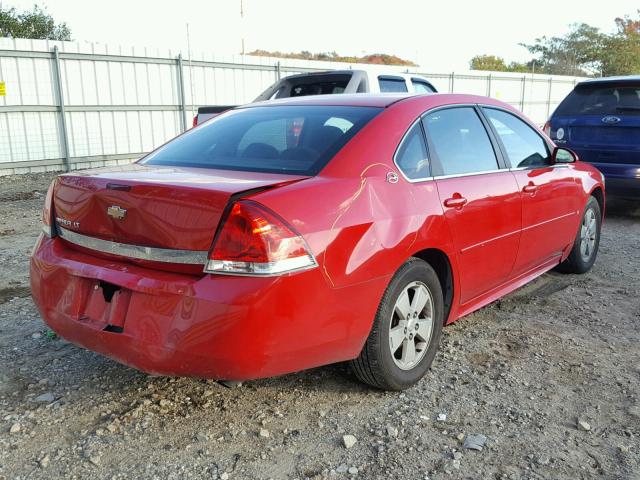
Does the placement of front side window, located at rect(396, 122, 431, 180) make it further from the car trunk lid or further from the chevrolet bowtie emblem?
the chevrolet bowtie emblem

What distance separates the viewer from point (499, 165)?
393cm

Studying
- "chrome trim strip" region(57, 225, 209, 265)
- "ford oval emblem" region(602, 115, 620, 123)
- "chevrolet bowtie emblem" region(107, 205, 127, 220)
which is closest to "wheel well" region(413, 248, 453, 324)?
"chrome trim strip" region(57, 225, 209, 265)

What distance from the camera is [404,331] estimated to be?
3.11 metres

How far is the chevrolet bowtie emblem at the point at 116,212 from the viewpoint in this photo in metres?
2.68

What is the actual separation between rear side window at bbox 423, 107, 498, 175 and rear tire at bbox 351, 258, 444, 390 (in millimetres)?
669

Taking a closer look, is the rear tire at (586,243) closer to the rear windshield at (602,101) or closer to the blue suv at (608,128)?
the blue suv at (608,128)

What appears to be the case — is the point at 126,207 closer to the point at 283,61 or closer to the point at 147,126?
the point at 147,126

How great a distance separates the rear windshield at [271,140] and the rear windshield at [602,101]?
518 cm

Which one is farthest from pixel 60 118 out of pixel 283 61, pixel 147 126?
pixel 283 61

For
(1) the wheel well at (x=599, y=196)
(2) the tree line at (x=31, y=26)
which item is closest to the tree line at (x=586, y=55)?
(2) the tree line at (x=31, y=26)

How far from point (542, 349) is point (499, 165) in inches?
46.7

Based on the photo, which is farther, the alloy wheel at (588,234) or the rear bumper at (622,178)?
the rear bumper at (622,178)

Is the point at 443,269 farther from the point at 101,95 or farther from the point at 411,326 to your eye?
the point at 101,95

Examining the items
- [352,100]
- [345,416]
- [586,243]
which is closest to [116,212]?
[345,416]
